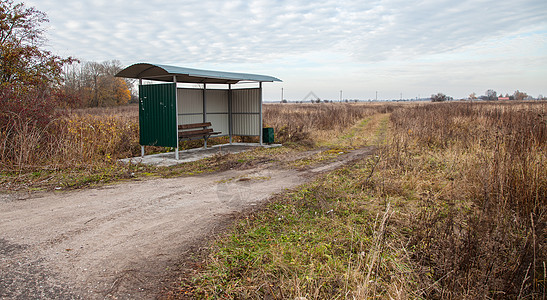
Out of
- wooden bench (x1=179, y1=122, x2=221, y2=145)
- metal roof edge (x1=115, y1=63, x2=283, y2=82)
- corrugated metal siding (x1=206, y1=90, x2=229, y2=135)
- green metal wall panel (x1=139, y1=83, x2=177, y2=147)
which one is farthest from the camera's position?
corrugated metal siding (x1=206, y1=90, x2=229, y2=135)

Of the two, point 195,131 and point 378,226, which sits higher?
point 195,131

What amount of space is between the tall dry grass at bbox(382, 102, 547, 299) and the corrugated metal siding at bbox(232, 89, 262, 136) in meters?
6.59

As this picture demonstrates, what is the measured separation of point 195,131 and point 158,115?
1.65m

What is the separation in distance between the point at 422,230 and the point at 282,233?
1634 mm

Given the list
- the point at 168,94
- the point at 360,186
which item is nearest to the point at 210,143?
the point at 168,94

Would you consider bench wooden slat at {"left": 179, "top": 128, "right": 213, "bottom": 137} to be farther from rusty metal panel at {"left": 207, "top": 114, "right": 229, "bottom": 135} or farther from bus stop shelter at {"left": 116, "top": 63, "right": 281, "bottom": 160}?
rusty metal panel at {"left": 207, "top": 114, "right": 229, "bottom": 135}

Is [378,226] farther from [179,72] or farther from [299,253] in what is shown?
[179,72]

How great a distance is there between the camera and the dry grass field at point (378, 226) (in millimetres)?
3115

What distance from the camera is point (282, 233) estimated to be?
4.36m

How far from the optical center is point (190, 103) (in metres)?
12.9

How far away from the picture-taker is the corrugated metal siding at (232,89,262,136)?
552 inches

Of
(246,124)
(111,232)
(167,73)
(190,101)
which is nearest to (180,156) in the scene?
(167,73)

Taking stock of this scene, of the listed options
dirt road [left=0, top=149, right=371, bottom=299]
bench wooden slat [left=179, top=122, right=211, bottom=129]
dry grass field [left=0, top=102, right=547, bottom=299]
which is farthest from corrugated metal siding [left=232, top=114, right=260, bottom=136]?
dirt road [left=0, top=149, right=371, bottom=299]

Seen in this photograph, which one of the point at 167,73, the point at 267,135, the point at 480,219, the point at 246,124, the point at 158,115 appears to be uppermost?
the point at 167,73
